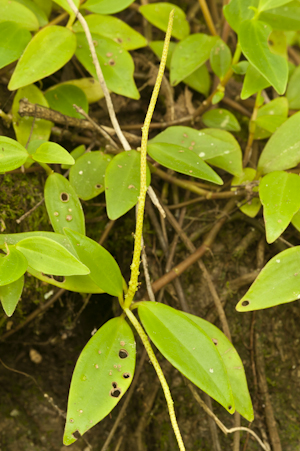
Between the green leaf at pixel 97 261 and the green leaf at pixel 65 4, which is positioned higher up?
the green leaf at pixel 65 4

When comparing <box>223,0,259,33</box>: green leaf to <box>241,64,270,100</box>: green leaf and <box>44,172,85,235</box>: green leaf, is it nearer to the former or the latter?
<box>241,64,270,100</box>: green leaf

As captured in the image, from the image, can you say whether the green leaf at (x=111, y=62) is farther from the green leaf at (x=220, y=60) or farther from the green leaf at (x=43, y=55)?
the green leaf at (x=220, y=60)

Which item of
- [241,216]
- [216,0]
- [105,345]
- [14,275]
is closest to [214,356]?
[105,345]

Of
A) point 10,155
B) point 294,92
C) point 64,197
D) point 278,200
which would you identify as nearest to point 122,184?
point 64,197

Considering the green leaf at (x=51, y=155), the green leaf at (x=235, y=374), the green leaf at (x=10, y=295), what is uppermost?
the green leaf at (x=51, y=155)

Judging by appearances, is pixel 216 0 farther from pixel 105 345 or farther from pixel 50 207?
pixel 105 345

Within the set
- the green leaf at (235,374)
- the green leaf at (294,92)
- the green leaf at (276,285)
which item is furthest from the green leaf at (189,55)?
the green leaf at (235,374)

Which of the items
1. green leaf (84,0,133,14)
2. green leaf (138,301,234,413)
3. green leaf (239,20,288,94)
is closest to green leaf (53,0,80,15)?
green leaf (84,0,133,14)

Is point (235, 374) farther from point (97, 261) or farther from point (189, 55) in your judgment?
point (189, 55)
